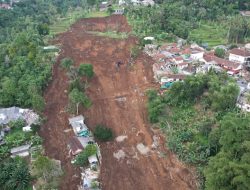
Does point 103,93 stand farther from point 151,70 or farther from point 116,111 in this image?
point 151,70

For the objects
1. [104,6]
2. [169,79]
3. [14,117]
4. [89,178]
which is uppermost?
[104,6]

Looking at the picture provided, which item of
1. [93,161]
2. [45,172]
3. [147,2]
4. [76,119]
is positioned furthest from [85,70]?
[147,2]

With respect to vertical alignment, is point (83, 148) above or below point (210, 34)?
below

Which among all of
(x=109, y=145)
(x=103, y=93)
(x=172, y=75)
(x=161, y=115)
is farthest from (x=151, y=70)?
(x=109, y=145)

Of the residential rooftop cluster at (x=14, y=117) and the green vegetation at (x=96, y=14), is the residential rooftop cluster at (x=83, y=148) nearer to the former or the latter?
the residential rooftop cluster at (x=14, y=117)

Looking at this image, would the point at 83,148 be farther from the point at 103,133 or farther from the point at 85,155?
the point at 103,133
